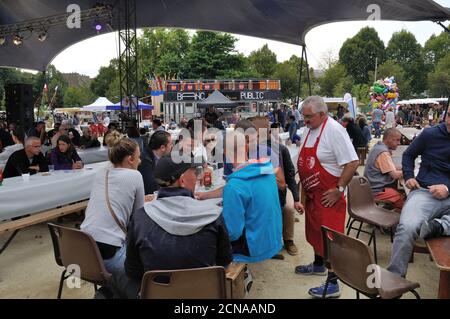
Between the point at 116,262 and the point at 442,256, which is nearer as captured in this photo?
the point at 442,256

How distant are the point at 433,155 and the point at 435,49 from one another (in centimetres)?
6542

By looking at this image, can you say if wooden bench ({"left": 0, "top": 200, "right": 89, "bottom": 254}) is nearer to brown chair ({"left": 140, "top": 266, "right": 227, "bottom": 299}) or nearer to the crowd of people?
the crowd of people

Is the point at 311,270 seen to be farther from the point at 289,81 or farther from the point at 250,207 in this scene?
the point at 289,81

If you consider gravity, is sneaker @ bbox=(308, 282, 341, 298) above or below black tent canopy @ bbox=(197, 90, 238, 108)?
below

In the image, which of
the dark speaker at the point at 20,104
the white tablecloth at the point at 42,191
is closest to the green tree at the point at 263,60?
the dark speaker at the point at 20,104

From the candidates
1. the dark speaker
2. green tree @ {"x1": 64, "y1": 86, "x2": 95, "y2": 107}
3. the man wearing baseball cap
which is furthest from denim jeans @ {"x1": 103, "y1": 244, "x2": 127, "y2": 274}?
green tree @ {"x1": 64, "y1": 86, "x2": 95, "y2": 107}

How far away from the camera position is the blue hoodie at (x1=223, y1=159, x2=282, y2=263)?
247 centimetres

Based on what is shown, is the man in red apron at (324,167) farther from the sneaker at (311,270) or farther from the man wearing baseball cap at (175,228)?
the man wearing baseball cap at (175,228)

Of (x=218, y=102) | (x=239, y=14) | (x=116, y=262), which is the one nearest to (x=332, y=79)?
(x=218, y=102)

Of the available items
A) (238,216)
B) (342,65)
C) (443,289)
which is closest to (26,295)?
(238,216)

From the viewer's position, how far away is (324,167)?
10.3ft

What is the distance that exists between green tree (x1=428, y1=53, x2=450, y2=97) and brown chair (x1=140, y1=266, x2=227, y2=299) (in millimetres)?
49064

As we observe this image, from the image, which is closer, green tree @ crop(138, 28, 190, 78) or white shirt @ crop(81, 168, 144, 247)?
white shirt @ crop(81, 168, 144, 247)

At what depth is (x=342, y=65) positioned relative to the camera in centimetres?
5772
